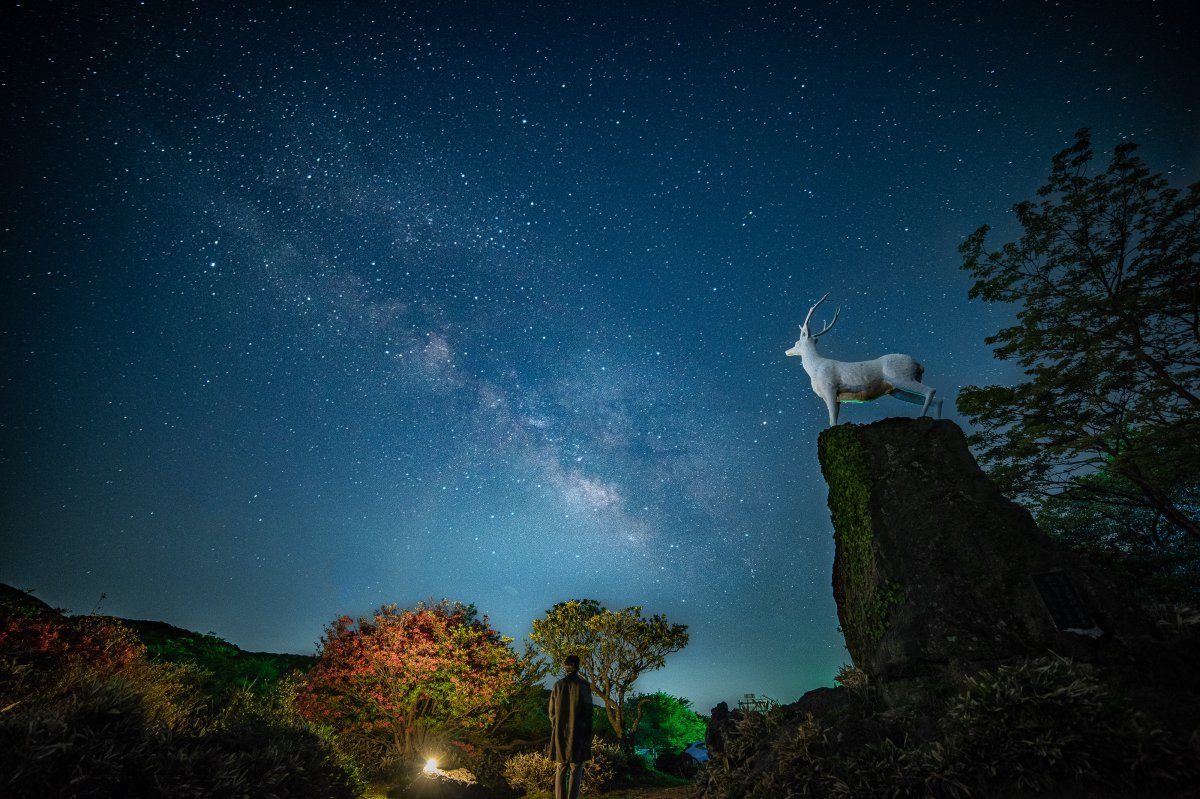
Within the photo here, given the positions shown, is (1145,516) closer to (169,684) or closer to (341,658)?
(341,658)

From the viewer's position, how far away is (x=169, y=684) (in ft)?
35.2

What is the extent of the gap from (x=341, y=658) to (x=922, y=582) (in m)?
14.8

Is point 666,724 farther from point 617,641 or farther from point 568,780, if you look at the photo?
point 568,780

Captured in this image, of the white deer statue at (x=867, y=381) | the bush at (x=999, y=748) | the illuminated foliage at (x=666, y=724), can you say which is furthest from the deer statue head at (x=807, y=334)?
the illuminated foliage at (x=666, y=724)

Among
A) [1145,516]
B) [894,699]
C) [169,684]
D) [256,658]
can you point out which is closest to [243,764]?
[169,684]

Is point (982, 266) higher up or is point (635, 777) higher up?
point (982, 266)

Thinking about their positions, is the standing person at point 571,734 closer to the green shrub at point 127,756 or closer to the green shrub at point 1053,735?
the green shrub at point 127,756

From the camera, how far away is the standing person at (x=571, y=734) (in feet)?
22.5

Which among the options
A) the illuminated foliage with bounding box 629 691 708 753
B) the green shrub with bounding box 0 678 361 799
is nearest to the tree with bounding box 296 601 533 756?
the green shrub with bounding box 0 678 361 799

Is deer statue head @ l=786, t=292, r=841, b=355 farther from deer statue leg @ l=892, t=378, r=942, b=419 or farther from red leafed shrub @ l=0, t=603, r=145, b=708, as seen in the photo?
red leafed shrub @ l=0, t=603, r=145, b=708

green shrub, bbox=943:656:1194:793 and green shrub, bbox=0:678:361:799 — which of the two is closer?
green shrub, bbox=0:678:361:799

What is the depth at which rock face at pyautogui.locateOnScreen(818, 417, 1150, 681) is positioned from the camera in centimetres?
682

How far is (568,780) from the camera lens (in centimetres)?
688

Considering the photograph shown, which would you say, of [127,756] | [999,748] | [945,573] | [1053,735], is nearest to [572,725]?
[127,756]
